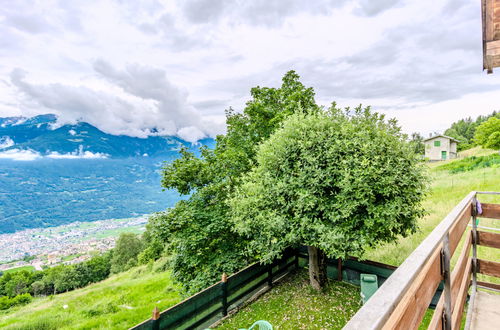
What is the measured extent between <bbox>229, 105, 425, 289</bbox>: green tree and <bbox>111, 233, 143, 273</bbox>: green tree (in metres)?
39.0

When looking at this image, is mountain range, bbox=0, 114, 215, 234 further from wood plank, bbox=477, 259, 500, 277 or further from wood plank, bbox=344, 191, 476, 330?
wood plank, bbox=344, 191, 476, 330

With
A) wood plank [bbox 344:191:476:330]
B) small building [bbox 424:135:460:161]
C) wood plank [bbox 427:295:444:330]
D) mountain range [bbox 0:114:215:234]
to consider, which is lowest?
mountain range [bbox 0:114:215:234]

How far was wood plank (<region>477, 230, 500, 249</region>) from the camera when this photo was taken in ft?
9.82

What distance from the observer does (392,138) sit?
20.9ft

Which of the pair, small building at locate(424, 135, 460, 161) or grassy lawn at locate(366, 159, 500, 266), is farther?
small building at locate(424, 135, 460, 161)

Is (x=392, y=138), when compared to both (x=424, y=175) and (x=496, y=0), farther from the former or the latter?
(x=496, y=0)

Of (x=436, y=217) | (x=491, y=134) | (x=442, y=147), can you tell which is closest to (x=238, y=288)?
(x=436, y=217)

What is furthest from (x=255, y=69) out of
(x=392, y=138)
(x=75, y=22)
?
(x=392, y=138)

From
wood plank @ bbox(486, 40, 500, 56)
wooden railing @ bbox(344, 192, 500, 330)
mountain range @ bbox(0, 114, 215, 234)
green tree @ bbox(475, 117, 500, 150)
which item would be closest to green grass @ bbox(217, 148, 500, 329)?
wood plank @ bbox(486, 40, 500, 56)

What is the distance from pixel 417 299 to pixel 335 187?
5.65m

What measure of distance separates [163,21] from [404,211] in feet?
63.7

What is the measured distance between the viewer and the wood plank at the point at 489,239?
299cm

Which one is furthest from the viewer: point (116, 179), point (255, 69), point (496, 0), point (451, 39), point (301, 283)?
point (116, 179)

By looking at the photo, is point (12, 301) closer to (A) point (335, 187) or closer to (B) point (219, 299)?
(B) point (219, 299)
